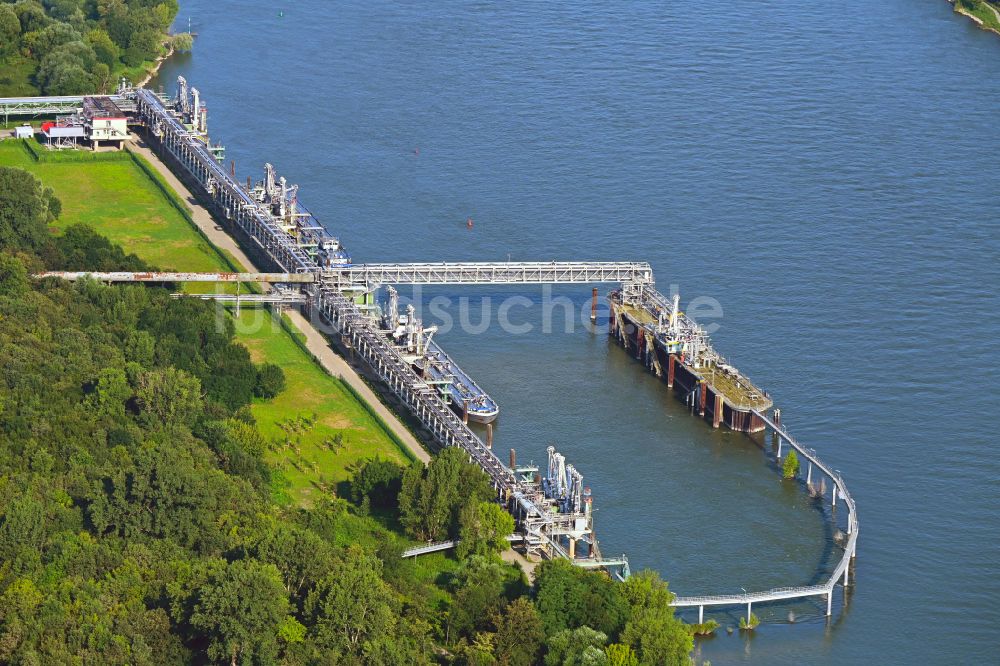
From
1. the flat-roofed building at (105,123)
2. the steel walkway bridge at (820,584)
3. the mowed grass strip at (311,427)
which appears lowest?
the steel walkway bridge at (820,584)

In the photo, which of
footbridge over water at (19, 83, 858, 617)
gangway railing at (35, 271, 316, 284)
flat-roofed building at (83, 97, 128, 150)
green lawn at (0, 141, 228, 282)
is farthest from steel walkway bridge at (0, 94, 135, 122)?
gangway railing at (35, 271, 316, 284)

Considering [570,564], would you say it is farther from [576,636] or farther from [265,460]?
[265,460]

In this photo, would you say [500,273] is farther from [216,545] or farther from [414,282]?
[216,545]

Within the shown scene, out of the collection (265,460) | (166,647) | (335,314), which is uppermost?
(335,314)

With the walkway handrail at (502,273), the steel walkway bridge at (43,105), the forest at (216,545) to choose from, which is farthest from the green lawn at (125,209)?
the forest at (216,545)

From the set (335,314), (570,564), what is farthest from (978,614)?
(335,314)

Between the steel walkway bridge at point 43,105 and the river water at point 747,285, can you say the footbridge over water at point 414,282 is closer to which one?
the steel walkway bridge at point 43,105
